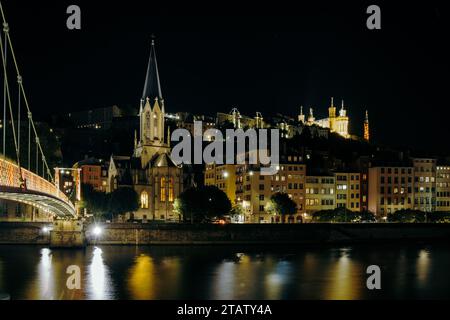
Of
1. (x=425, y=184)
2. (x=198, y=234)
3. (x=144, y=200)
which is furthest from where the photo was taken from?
(x=425, y=184)

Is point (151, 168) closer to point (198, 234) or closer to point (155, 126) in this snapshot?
point (155, 126)

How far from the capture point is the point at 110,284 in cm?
3778

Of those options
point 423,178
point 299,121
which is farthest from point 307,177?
point 299,121

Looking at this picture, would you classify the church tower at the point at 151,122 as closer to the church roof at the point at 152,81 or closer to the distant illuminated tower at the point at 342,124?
the church roof at the point at 152,81

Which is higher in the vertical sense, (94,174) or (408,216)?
(94,174)

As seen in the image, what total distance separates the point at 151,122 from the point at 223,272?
50.8 m

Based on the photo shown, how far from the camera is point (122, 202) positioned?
76.1 m

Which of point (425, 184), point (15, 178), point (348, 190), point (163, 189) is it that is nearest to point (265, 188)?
point (348, 190)

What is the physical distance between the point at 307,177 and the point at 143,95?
24.4 m

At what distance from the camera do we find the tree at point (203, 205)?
223 feet

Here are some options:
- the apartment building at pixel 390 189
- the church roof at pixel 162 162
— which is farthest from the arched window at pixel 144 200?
the apartment building at pixel 390 189

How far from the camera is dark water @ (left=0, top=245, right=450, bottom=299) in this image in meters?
35.2

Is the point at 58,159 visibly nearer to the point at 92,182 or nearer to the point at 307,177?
the point at 92,182

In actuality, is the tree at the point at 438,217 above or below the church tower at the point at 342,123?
below
